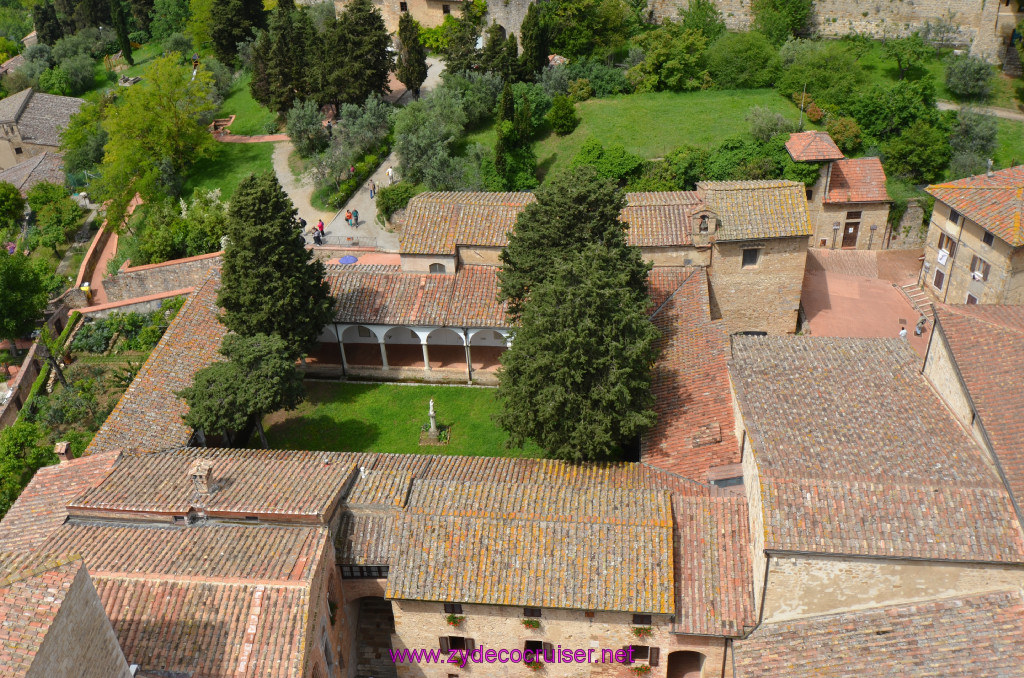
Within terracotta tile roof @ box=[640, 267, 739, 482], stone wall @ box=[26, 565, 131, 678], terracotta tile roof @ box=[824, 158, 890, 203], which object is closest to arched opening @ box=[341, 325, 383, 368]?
terracotta tile roof @ box=[640, 267, 739, 482]

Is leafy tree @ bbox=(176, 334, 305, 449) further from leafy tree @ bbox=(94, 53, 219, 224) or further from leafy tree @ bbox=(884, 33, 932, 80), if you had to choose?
leafy tree @ bbox=(884, 33, 932, 80)

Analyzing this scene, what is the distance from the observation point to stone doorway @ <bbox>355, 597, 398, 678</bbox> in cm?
2659

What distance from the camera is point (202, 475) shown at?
83.7ft

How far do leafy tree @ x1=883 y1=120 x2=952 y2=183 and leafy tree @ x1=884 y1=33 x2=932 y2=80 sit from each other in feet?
28.3

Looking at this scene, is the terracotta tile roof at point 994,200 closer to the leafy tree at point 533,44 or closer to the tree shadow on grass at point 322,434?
the leafy tree at point 533,44

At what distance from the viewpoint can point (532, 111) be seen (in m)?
52.6

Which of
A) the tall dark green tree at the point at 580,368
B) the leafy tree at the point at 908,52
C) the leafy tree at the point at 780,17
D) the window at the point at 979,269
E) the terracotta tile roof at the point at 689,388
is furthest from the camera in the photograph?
the leafy tree at the point at 780,17

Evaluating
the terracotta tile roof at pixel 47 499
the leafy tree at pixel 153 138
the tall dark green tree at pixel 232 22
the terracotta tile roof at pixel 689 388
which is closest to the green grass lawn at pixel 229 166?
the leafy tree at pixel 153 138

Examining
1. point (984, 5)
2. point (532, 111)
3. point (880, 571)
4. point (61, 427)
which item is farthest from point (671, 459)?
point (984, 5)

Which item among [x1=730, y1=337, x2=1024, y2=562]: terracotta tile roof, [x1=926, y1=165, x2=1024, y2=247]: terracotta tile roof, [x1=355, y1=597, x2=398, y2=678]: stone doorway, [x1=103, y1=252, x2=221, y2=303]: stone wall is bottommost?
[x1=355, y1=597, x2=398, y2=678]: stone doorway

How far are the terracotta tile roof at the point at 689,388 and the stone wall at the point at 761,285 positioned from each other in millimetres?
1575

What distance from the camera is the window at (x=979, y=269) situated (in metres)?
37.7

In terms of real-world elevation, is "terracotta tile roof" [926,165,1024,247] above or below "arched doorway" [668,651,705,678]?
above

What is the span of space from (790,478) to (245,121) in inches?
2134
